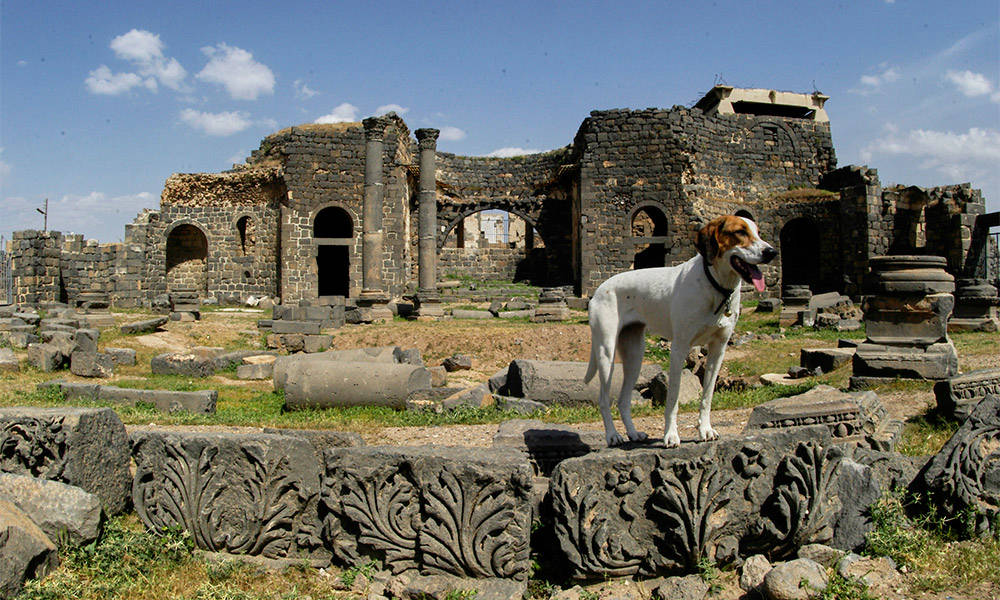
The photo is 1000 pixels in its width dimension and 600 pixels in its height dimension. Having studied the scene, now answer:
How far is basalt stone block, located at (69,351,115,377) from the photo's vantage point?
38.5 ft

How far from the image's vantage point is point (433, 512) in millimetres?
4035

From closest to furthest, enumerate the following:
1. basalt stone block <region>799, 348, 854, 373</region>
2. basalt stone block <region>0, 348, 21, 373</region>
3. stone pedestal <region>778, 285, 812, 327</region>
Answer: basalt stone block <region>799, 348, 854, 373</region>
basalt stone block <region>0, 348, 21, 373</region>
stone pedestal <region>778, 285, 812, 327</region>

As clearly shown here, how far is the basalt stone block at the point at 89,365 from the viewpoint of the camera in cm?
1173

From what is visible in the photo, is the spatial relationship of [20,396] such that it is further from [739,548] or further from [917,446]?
[917,446]

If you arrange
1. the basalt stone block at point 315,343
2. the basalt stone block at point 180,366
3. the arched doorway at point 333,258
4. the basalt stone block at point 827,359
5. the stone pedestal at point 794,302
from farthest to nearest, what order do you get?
Result: the arched doorway at point 333,258
the stone pedestal at point 794,302
the basalt stone block at point 315,343
the basalt stone block at point 180,366
the basalt stone block at point 827,359

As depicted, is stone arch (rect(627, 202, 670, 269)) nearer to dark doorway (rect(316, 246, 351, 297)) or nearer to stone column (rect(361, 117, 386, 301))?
stone column (rect(361, 117, 386, 301))

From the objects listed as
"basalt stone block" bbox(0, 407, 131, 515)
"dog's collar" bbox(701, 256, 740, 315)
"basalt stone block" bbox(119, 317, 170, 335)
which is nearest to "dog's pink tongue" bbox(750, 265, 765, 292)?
"dog's collar" bbox(701, 256, 740, 315)

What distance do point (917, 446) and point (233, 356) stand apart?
11785 mm

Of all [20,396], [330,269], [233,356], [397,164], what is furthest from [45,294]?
[20,396]

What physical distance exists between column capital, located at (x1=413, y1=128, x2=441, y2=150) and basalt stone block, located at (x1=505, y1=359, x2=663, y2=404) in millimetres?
15844

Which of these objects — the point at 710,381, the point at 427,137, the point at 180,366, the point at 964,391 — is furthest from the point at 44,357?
the point at 427,137

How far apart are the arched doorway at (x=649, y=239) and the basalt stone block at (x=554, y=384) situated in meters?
15.5

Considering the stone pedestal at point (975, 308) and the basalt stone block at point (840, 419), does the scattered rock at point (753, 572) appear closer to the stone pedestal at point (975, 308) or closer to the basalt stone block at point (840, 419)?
the basalt stone block at point (840, 419)

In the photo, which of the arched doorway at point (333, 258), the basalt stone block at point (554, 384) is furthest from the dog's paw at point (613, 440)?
the arched doorway at point (333, 258)
